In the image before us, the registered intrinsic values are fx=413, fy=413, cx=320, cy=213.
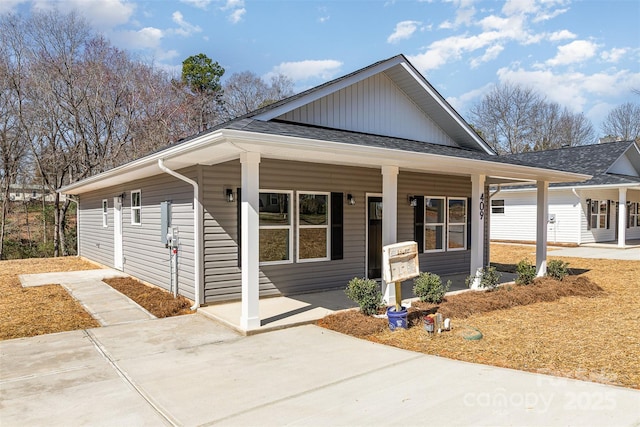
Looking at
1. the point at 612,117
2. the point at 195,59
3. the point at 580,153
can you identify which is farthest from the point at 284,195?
the point at 612,117

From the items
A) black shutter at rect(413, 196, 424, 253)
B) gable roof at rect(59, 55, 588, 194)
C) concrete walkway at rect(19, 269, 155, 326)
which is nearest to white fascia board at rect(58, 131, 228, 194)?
gable roof at rect(59, 55, 588, 194)

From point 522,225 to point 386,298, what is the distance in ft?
52.4

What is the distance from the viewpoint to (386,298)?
6953 millimetres

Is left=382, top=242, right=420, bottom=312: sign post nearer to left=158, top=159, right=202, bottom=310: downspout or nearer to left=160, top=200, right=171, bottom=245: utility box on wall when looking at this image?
left=158, top=159, right=202, bottom=310: downspout

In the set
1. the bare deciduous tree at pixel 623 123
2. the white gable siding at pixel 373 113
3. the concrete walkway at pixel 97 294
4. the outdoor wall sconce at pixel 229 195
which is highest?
A: the bare deciduous tree at pixel 623 123

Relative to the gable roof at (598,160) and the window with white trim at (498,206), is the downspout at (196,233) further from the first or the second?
the window with white trim at (498,206)

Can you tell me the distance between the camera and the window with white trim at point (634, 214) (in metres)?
21.3

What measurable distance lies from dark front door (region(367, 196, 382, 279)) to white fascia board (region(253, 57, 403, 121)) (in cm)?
240

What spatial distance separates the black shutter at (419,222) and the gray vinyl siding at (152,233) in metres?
5.19

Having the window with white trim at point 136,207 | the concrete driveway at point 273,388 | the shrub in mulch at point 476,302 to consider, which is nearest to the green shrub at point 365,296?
the shrub in mulch at point 476,302

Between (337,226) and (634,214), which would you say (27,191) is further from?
(634,214)

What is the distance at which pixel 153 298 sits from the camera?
7.72m

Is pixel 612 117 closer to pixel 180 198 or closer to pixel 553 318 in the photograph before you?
pixel 553 318

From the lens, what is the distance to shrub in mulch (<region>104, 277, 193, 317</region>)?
→ 6.75 metres
